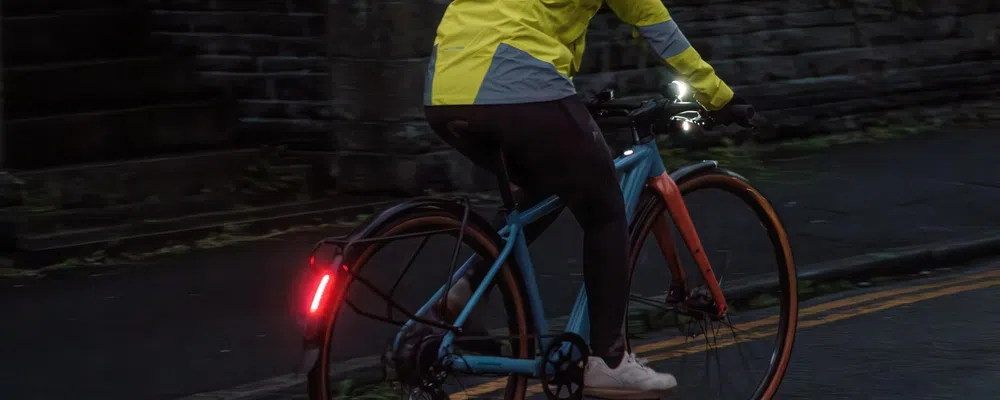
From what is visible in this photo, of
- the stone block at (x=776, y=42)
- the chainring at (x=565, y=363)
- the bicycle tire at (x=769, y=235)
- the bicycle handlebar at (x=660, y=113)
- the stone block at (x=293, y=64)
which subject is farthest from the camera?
the stone block at (x=776, y=42)

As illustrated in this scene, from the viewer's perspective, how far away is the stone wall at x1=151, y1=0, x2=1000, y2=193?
9617 millimetres

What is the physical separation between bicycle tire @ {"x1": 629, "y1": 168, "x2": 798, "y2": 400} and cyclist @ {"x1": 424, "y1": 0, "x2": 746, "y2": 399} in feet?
1.05

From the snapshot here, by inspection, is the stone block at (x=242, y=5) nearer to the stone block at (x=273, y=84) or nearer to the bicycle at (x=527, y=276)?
the stone block at (x=273, y=84)

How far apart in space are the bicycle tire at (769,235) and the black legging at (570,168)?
1.10ft

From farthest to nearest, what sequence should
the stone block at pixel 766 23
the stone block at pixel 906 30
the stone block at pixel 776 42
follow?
the stone block at pixel 906 30 < the stone block at pixel 776 42 < the stone block at pixel 766 23

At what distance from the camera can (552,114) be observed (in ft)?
14.7

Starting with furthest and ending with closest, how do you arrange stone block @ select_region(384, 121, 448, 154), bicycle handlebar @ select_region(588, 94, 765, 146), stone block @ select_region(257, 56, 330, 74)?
stone block @ select_region(257, 56, 330, 74) < stone block @ select_region(384, 121, 448, 154) < bicycle handlebar @ select_region(588, 94, 765, 146)

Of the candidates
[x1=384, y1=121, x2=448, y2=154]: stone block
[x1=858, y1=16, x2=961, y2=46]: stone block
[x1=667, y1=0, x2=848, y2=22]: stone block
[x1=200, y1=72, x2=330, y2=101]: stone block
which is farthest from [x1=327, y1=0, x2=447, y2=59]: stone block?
[x1=858, y1=16, x2=961, y2=46]: stone block

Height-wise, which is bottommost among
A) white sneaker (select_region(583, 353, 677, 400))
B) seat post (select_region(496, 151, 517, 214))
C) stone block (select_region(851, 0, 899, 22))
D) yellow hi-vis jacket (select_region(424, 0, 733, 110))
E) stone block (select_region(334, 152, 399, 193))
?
stone block (select_region(334, 152, 399, 193))

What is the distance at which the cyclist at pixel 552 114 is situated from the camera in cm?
440

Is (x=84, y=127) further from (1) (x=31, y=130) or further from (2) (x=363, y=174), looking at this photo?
(2) (x=363, y=174)

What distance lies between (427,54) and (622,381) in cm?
506

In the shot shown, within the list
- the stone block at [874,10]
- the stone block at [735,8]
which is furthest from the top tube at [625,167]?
the stone block at [874,10]

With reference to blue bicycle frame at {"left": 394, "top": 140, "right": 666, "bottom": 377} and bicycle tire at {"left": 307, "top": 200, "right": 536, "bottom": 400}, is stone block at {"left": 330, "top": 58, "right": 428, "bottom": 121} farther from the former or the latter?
bicycle tire at {"left": 307, "top": 200, "right": 536, "bottom": 400}
